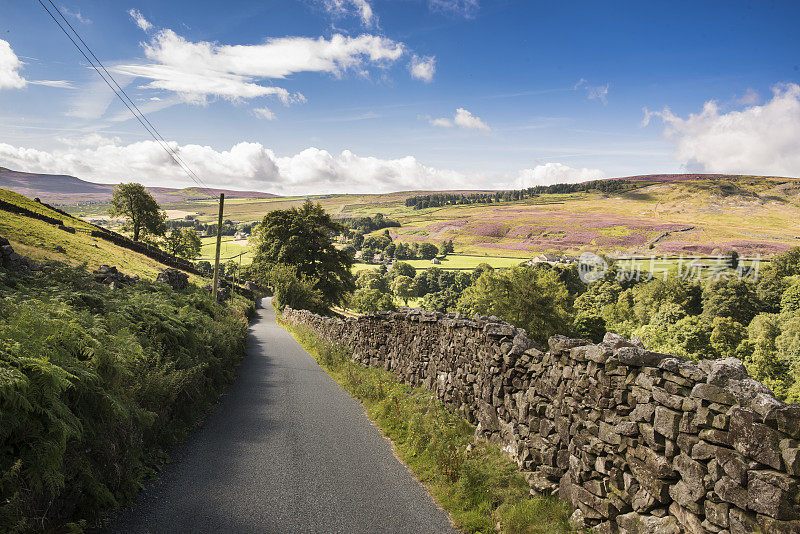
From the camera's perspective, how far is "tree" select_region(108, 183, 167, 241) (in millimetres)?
70750

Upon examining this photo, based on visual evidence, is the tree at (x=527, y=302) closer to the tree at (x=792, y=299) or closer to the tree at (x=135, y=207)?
the tree at (x=792, y=299)

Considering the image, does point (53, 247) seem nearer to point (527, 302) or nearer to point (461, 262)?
point (527, 302)

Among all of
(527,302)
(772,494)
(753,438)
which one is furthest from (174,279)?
(527,302)

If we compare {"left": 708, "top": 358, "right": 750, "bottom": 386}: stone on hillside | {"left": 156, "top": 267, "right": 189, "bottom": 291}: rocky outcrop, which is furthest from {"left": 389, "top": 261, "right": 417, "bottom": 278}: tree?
{"left": 708, "top": 358, "right": 750, "bottom": 386}: stone on hillside

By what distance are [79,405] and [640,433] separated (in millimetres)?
6993

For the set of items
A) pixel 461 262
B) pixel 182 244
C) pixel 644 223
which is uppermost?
pixel 644 223

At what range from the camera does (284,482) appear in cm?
686

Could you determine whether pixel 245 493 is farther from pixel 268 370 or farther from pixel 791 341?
pixel 791 341

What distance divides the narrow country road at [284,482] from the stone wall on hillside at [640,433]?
2.01m

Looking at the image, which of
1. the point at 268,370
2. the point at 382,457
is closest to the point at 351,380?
the point at 268,370

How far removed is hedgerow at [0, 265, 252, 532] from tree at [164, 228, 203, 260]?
286ft

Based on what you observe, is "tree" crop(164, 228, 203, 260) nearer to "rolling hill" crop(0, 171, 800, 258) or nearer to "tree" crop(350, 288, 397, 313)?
"tree" crop(350, 288, 397, 313)

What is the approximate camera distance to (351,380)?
47.6 feet

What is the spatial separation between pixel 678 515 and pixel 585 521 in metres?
1.37
